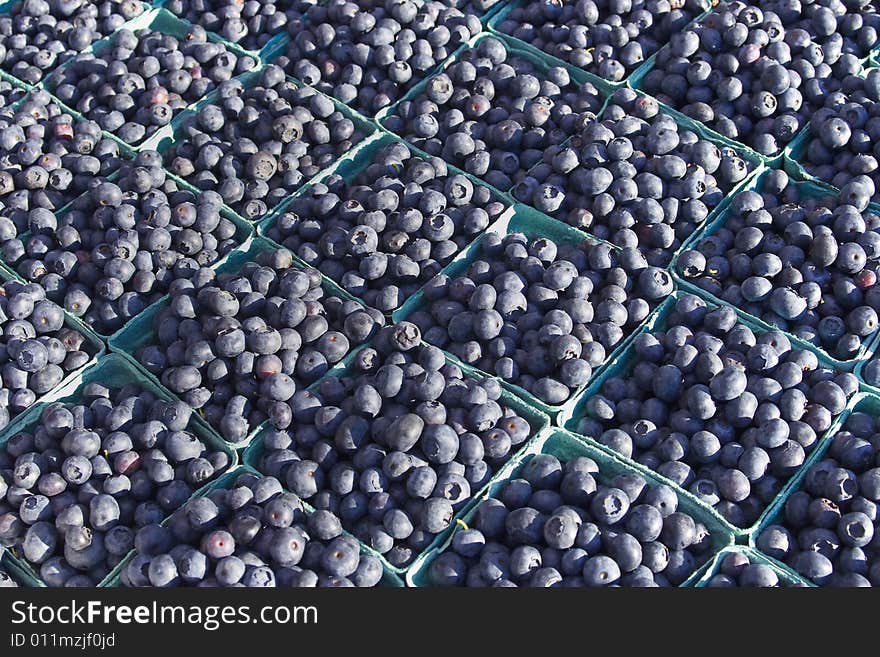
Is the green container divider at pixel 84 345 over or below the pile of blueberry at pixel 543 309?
below

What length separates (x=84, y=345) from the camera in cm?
285

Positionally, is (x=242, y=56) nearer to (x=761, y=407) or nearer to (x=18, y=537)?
(x=18, y=537)

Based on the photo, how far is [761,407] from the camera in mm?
2518

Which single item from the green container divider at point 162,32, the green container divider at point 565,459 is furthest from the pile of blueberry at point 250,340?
the green container divider at point 162,32

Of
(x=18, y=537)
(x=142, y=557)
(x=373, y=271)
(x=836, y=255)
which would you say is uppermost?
(x=836, y=255)

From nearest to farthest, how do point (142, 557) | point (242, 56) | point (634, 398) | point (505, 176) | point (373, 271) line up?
point (142, 557) → point (634, 398) → point (373, 271) → point (505, 176) → point (242, 56)

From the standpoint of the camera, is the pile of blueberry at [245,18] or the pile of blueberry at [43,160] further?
the pile of blueberry at [245,18]

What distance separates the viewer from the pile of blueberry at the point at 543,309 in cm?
267

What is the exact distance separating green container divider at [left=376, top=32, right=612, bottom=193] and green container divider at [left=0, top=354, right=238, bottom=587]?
4.18 feet

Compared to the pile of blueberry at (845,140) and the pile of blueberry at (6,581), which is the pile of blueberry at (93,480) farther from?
the pile of blueberry at (845,140)

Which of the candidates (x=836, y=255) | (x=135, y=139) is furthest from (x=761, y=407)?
(x=135, y=139)

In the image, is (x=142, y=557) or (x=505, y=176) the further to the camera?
(x=505, y=176)

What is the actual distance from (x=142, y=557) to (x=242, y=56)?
7.31ft

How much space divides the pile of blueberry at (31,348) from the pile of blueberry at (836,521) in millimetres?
2074
